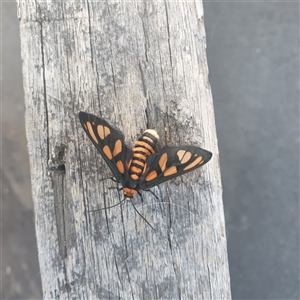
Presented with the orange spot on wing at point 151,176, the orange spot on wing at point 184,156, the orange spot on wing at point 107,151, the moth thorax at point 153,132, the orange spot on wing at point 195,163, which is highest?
the moth thorax at point 153,132

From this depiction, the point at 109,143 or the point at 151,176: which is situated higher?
the point at 109,143

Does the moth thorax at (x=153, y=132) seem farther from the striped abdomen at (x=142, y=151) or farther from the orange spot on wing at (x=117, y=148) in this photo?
the orange spot on wing at (x=117, y=148)

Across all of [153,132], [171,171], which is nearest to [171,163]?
[171,171]

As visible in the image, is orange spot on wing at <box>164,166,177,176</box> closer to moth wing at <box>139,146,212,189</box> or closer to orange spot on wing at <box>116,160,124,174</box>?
moth wing at <box>139,146,212,189</box>

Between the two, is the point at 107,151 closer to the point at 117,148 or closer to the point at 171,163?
the point at 117,148

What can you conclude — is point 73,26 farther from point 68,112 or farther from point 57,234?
point 57,234

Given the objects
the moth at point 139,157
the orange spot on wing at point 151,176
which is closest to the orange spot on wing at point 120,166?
the moth at point 139,157

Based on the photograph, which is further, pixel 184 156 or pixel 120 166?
pixel 120 166
